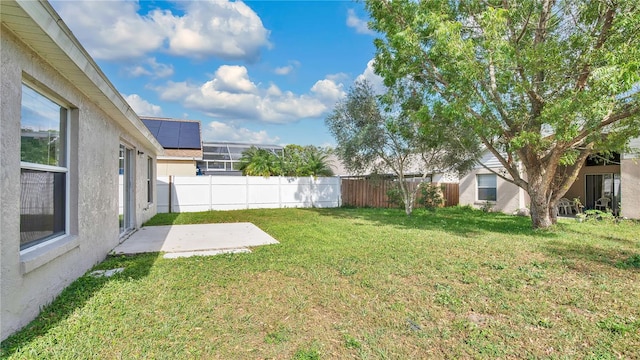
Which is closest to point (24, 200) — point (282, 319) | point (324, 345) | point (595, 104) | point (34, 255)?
point (34, 255)

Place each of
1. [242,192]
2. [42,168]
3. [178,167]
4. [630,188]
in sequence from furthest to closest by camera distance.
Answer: [178,167], [242,192], [630,188], [42,168]

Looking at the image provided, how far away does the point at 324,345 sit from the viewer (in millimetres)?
2939

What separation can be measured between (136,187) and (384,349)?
28.2 feet

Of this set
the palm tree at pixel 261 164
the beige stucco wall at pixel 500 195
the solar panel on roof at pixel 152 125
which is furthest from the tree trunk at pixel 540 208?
the solar panel on roof at pixel 152 125

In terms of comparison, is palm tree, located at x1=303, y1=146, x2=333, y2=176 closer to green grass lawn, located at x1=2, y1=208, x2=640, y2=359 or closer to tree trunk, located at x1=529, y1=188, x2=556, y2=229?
tree trunk, located at x1=529, y1=188, x2=556, y2=229

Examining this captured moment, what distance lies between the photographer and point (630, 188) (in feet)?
36.6

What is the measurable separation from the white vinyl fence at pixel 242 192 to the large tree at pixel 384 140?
143 inches

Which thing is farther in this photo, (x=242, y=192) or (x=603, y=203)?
(x=242, y=192)

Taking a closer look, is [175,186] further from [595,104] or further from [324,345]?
[595,104]

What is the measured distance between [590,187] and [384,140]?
9.88 meters

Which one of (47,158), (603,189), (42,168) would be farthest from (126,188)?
(603,189)

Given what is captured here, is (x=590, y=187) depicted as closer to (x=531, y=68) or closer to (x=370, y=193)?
(x=370, y=193)

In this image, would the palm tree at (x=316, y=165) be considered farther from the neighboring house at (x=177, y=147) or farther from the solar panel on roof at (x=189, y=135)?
the solar panel on roof at (x=189, y=135)

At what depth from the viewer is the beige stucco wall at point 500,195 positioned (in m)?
14.3
